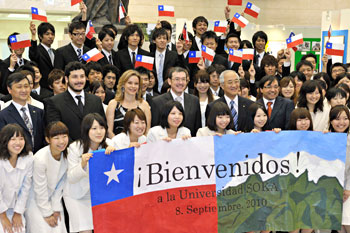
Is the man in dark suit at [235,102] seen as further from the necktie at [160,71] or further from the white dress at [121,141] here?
the necktie at [160,71]

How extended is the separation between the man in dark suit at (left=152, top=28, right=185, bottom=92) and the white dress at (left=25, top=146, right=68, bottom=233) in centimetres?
362

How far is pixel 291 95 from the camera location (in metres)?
7.10

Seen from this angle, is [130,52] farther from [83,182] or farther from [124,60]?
[83,182]

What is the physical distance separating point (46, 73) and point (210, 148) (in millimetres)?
3975

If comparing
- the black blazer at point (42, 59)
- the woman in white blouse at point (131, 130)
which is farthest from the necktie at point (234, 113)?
the black blazer at point (42, 59)

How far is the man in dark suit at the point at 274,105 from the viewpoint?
638 cm

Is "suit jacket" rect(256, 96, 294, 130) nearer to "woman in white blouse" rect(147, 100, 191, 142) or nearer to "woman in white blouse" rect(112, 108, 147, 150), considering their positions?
"woman in white blouse" rect(147, 100, 191, 142)

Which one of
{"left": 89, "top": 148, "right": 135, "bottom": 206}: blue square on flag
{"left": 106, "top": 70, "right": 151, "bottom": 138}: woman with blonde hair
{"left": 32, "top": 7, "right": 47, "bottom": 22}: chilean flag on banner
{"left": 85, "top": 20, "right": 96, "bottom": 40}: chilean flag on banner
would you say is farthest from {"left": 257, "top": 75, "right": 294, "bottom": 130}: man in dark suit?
{"left": 32, "top": 7, "right": 47, "bottom": 22}: chilean flag on banner

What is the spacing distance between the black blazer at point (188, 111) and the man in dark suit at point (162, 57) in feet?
6.72

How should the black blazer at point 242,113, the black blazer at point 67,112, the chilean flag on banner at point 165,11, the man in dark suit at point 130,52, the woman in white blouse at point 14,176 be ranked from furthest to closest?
the chilean flag on banner at point 165,11
the man in dark suit at point 130,52
the black blazer at point 242,113
the black blazer at point 67,112
the woman in white blouse at point 14,176

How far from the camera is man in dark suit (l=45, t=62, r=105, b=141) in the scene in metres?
5.89

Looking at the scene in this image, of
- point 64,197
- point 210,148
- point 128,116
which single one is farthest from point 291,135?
point 64,197

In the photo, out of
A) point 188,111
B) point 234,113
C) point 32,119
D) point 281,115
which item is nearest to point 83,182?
point 32,119

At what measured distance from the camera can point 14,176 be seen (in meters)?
4.97
